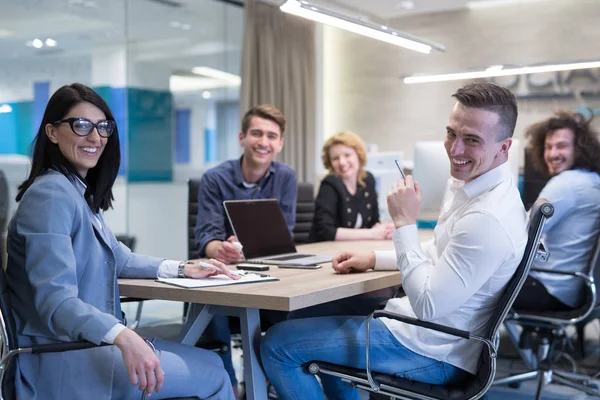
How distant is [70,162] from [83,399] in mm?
643

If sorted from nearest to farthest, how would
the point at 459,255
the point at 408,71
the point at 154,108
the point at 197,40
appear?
the point at 459,255 → the point at 154,108 → the point at 197,40 → the point at 408,71

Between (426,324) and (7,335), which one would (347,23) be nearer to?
(426,324)

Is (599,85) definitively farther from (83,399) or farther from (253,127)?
(83,399)

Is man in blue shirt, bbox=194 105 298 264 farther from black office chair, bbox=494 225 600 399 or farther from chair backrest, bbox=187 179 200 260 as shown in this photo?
black office chair, bbox=494 225 600 399

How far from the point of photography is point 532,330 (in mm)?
3658

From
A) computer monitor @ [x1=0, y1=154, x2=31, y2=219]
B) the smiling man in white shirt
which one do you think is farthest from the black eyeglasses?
computer monitor @ [x1=0, y1=154, x2=31, y2=219]

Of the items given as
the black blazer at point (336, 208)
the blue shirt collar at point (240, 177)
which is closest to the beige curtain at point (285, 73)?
the black blazer at point (336, 208)

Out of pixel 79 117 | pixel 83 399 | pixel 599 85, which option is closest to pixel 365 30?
pixel 79 117

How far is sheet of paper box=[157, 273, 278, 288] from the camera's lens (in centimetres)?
208

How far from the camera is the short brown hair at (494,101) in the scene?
198 cm

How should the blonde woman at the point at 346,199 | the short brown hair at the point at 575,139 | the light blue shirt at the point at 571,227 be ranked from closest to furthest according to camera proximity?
the light blue shirt at the point at 571,227 → the short brown hair at the point at 575,139 → the blonde woman at the point at 346,199

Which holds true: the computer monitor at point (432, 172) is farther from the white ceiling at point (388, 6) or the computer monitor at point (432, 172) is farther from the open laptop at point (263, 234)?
the white ceiling at point (388, 6)

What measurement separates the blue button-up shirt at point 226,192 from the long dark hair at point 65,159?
98 centimetres

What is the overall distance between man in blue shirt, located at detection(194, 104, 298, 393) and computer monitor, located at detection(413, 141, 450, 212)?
1343 millimetres
